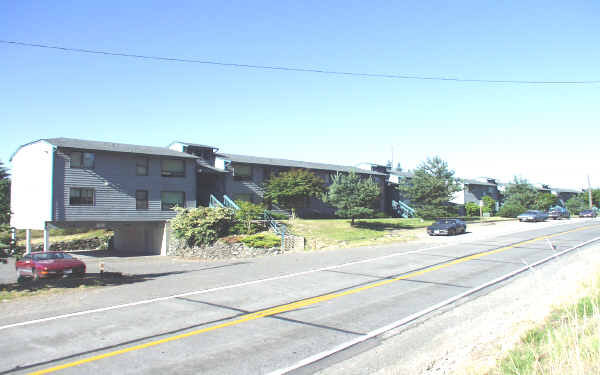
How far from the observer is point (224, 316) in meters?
10.4

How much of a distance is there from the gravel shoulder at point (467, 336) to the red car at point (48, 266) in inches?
620

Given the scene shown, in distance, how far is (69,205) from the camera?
30859 millimetres

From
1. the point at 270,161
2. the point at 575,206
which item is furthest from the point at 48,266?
the point at 575,206

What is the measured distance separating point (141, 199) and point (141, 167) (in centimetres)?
251

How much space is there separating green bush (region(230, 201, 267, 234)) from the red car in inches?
553

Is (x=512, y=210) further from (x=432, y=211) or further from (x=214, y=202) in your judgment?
(x=214, y=202)

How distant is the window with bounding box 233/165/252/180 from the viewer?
40.2 m

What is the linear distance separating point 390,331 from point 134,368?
4.92m

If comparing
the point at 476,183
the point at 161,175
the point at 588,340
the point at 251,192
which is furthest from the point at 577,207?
the point at 588,340

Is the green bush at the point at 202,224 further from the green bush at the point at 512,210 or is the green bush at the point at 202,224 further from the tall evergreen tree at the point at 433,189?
the green bush at the point at 512,210

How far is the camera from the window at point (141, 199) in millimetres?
34125

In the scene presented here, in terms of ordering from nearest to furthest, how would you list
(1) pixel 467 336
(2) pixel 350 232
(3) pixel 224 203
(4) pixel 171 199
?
(1) pixel 467 336 < (2) pixel 350 232 < (4) pixel 171 199 < (3) pixel 224 203

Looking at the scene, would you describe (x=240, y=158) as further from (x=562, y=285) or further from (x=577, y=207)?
(x=577, y=207)

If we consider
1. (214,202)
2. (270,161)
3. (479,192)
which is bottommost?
(214,202)
